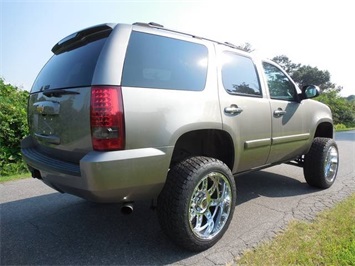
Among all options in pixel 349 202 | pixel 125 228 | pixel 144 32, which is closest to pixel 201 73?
pixel 144 32

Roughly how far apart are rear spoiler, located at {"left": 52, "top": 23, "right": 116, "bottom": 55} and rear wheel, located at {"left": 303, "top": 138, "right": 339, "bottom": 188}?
11.3 feet

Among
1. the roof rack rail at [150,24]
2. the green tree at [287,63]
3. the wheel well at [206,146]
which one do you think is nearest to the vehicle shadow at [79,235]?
the wheel well at [206,146]

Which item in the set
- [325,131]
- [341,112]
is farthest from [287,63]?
[325,131]

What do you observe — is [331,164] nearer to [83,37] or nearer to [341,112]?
[83,37]

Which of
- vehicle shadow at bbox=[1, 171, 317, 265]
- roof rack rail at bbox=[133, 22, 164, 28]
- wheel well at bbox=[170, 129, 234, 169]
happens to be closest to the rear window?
roof rack rail at bbox=[133, 22, 164, 28]

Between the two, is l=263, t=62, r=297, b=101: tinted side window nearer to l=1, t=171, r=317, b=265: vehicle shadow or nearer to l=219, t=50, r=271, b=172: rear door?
l=219, t=50, r=271, b=172: rear door

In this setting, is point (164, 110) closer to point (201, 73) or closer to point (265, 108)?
point (201, 73)

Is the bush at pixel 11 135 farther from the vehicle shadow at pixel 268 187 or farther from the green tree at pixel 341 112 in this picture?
the green tree at pixel 341 112

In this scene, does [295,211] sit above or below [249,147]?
below

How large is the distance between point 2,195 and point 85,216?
1.68m

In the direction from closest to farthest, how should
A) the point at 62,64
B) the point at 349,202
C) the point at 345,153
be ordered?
the point at 62,64 < the point at 349,202 < the point at 345,153

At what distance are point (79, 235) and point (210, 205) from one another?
133cm

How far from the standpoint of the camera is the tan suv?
2.02 m

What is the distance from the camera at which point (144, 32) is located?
2.35 m
